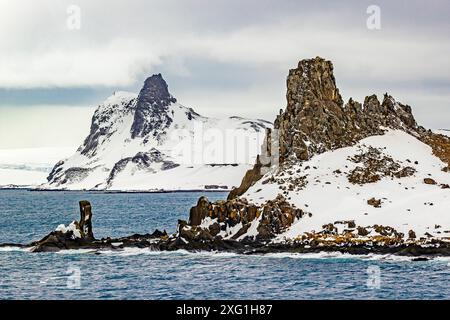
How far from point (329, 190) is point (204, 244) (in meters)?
16.5

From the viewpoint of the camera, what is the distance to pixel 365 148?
85500 millimetres

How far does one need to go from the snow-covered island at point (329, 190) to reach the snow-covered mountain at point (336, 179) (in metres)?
0.11

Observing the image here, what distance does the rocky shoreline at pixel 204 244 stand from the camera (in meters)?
64.9

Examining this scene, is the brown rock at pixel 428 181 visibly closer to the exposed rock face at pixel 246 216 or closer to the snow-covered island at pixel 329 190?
the snow-covered island at pixel 329 190

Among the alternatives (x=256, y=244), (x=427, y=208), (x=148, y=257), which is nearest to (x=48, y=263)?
(x=148, y=257)

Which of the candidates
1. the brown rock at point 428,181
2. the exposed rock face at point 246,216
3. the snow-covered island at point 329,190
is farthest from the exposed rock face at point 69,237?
the brown rock at point 428,181

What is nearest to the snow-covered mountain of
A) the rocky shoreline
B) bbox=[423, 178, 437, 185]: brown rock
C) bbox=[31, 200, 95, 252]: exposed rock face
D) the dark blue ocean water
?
bbox=[423, 178, 437, 185]: brown rock

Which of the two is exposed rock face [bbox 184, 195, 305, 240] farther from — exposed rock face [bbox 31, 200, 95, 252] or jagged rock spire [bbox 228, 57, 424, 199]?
exposed rock face [bbox 31, 200, 95, 252]

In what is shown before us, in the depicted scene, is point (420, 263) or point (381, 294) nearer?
point (381, 294)

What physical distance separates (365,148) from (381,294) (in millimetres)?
42496

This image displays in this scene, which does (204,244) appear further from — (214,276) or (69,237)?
(214,276)

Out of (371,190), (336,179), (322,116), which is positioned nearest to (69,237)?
(336,179)

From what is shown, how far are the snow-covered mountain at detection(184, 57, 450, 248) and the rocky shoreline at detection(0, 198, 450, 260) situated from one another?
0.43 meters
